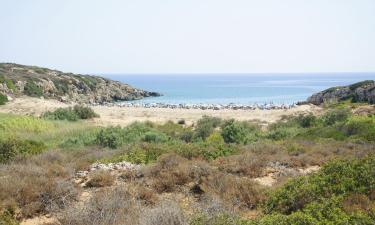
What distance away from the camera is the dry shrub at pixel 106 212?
749 cm

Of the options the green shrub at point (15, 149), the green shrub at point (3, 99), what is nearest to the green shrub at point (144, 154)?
the green shrub at point (15, 149)

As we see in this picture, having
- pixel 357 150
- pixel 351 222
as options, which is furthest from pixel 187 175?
pixel 357 150

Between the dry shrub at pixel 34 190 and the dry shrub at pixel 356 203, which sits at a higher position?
the dry shrub at pixel 356 203

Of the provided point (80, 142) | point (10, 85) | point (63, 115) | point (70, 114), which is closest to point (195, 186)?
point (80, 142)

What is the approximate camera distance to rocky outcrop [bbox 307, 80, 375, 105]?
46.5 metres

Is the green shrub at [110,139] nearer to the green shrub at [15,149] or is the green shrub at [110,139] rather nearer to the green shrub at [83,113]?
the green shrub at [15,149]

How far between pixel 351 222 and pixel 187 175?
5524 mm

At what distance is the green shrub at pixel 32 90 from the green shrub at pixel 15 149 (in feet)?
155

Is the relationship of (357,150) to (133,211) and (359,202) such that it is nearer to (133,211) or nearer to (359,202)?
(359,202)

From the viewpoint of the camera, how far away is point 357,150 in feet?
49.7

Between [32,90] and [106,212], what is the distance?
2333 inches

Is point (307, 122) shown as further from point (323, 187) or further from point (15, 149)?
point (323, 187)

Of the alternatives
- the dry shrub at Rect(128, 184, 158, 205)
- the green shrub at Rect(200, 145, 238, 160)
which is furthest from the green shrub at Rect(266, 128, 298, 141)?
the dry shrub at Rect(128, 184, 158, 205)

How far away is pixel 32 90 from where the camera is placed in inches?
2468
